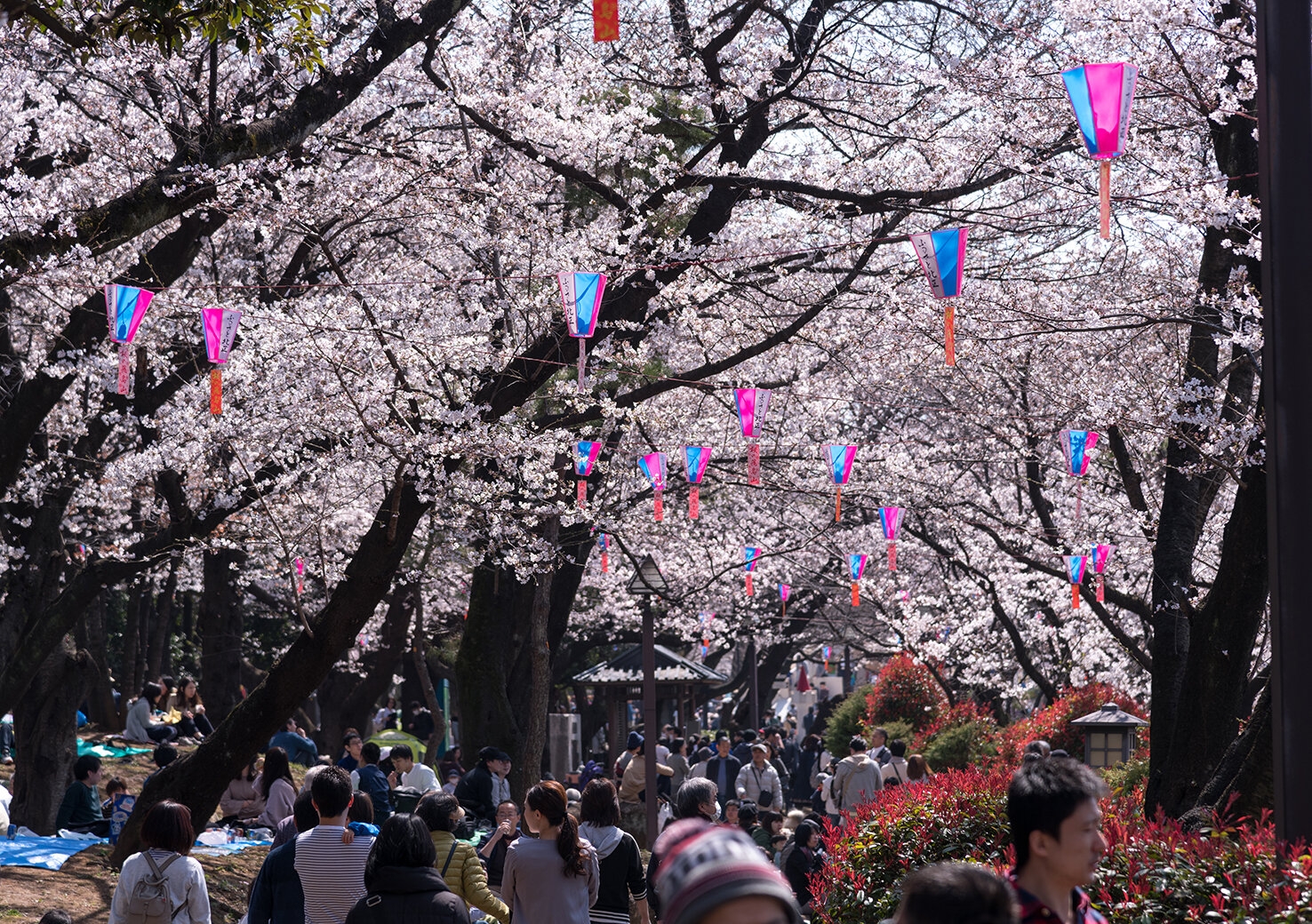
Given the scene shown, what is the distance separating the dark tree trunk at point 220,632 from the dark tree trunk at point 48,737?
6527 mm

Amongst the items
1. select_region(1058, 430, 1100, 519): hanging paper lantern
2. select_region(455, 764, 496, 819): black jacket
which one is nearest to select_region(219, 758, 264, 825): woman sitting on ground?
select_region(455, 764, 496, 819): black jacket

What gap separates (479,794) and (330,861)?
5.60 metres

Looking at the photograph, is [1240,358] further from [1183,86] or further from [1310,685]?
[1310,685]

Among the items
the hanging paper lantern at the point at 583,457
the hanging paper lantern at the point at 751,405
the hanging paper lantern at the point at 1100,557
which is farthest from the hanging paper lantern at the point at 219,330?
the hanging paper lantern at the point at 1100,557

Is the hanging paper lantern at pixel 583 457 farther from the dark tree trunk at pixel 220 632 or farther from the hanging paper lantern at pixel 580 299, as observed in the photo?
the dark tree trunk at pixel 220 632

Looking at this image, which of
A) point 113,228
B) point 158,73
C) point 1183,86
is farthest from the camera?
point 1183,86

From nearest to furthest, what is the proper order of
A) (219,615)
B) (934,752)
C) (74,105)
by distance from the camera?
(74,105)
(934,752)
(219,615)

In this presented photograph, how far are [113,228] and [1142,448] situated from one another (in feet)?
41.5

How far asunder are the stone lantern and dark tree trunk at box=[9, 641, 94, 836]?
11.4 m

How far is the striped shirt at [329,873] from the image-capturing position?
20.1ft

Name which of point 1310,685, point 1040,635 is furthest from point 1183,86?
point 1040,635

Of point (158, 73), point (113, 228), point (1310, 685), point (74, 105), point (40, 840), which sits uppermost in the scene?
point (74, 105)

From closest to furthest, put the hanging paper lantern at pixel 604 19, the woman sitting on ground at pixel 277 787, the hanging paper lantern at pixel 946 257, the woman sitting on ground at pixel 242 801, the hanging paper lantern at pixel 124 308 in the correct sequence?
the hanging paper lantern at pixel 604 19 < the hanging paper lantern at pixel 946 257 < the hanging paper lantern at pixel 124 308 < the woman sitting on ground at pixel 277 787 < the woman sitting on ground at pixel 242 801

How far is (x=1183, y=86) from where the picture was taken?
9.80 metres
